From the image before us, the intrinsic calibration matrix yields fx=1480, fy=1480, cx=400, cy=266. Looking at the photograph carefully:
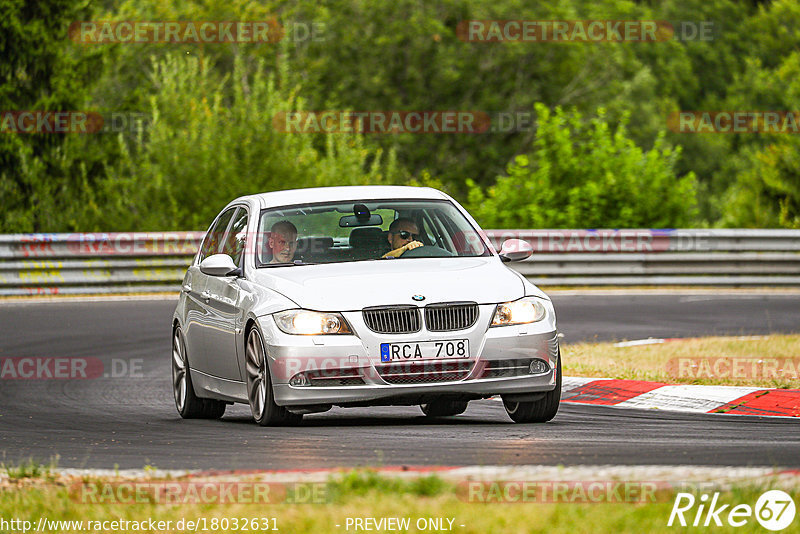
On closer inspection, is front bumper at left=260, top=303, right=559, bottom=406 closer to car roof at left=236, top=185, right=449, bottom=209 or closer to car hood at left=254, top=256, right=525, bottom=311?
car hood at left=254, top=256, right=525, bottom=311

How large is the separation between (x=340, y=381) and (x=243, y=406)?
11.2 ft

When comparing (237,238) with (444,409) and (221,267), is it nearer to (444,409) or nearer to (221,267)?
(221,267)

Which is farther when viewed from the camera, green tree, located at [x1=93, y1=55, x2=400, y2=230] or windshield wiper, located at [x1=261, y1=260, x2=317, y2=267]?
green tree, located at [x1=93, y1=55, x2=400, y2=230]

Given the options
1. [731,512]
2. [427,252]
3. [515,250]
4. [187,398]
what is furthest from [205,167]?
[731,512]

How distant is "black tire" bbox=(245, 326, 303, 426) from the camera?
8.99 meters

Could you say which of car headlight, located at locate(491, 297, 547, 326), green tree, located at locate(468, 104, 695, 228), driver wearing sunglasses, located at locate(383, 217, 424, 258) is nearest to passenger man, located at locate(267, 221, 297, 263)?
driver wearing sunglasses, located at locate(383, 217, 424, 258)

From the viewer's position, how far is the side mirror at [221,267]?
9.79 meters

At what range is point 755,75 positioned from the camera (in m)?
88.8

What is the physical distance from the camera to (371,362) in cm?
866

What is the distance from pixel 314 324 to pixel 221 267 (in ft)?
4.17

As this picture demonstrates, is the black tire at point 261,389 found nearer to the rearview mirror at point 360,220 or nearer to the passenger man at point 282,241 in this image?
the passenger man at point 282,241

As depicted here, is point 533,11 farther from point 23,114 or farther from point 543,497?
point 543,497

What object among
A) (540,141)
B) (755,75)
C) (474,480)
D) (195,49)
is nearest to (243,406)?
(474,480)

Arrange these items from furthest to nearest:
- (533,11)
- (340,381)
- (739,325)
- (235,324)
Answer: (533,11)
(739,325)
(235,324)
(340,381)
